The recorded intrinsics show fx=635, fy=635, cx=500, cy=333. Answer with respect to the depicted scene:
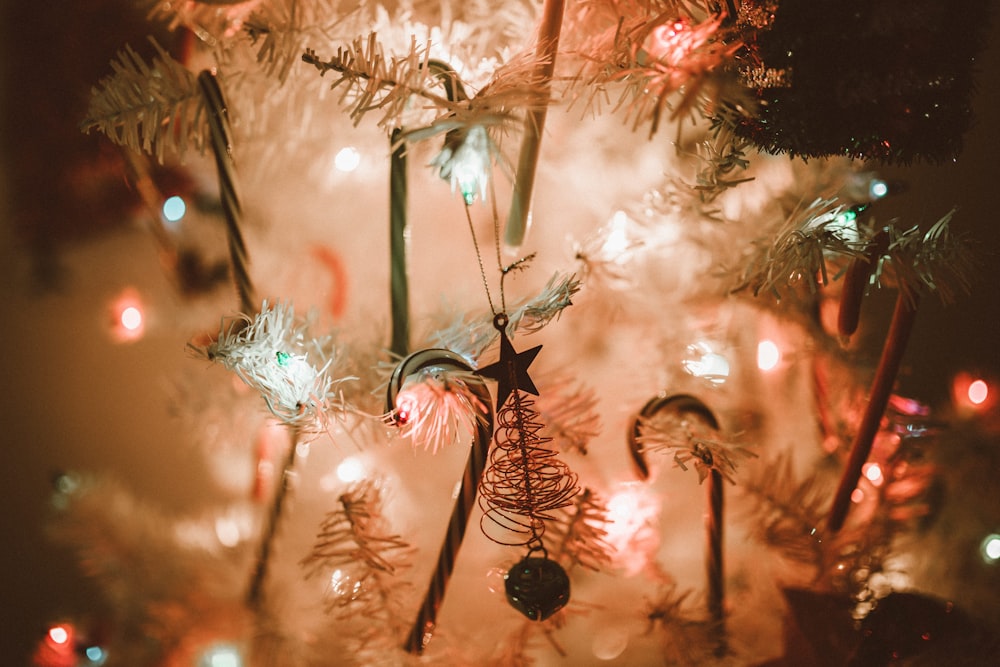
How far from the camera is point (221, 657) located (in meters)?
0.75

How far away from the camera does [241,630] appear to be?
0.75 metres

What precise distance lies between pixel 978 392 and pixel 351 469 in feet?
2.67

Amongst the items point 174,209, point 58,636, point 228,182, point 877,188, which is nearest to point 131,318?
point 174,209

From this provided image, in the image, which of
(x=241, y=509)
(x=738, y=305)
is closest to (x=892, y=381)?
(x=738, y=305)

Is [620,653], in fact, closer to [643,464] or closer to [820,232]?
[643,464]

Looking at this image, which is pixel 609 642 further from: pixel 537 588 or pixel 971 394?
pixel 971 394

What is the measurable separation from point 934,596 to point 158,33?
1.13 m

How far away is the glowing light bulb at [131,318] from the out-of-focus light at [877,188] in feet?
2.78

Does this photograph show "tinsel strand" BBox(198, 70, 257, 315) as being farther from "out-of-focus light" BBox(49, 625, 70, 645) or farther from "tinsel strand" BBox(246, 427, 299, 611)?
"out-of-focus light" BBox(49, 625, 70, 645)

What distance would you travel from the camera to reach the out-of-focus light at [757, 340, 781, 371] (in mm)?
798

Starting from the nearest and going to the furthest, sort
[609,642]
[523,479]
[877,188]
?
1. [523,479]
2. [877,188]
3. [609,642]

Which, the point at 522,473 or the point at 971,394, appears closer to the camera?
the point at 522,473

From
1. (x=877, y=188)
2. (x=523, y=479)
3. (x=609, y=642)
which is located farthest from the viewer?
(x=609, y=642)

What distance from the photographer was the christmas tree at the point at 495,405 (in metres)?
0.65
